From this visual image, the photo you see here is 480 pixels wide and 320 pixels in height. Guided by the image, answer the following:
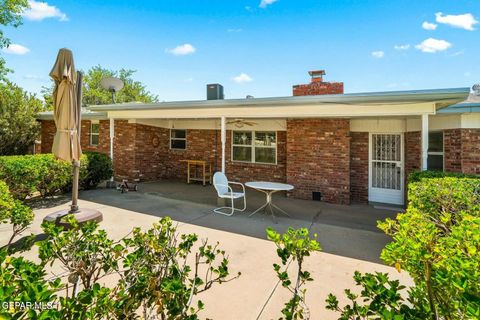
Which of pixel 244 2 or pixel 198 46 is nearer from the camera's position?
pixel 244 2

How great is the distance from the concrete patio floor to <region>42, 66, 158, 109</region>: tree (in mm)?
23692

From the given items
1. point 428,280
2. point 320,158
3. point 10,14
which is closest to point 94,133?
point 10,14

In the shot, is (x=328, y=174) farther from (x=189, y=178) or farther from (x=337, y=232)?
(x=189, y=178)

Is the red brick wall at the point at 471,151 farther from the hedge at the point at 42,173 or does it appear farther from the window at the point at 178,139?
the hedge at the point at 42,173

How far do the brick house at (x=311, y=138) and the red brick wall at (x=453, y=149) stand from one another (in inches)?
1.0

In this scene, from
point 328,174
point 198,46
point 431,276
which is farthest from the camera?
point 198,46

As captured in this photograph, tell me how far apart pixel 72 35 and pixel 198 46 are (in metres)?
5.39

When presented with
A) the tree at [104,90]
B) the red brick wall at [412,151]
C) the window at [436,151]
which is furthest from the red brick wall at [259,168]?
the tree at [104,90]

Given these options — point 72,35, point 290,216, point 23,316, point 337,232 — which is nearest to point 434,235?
point 23,316

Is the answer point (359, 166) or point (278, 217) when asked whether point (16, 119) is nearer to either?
point (278, 217)

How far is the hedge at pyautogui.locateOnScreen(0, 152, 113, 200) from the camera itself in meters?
5.88

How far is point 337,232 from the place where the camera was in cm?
507

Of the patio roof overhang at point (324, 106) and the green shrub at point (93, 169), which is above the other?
the patio roof overhang at point (324, 106)

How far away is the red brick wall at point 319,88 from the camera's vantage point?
9.88 metres
